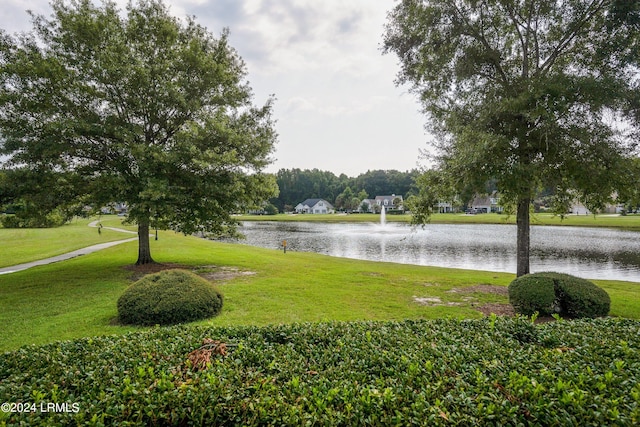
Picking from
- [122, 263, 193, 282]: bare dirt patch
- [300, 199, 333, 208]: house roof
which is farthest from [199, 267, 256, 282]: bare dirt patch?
[300, 199, 333, 208]: house roof

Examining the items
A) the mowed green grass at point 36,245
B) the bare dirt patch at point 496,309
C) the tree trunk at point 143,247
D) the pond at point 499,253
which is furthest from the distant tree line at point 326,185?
the bare dirt patch at point 496,309

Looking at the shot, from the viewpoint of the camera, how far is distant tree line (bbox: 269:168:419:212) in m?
114

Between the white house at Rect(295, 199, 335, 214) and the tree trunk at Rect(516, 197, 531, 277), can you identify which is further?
the white house at Rect(295, 199, 335, 214)

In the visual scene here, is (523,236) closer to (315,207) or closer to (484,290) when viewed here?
(484,290)

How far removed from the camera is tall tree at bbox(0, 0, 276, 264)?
11.3 m

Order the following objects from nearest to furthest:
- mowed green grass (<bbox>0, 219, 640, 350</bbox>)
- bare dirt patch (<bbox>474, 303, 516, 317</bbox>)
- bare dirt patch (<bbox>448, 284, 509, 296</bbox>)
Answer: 1. mowed green grass (<bbox>0, 219, 640, 350</bbox>)
2. bare dirt patch (<bbox>474, 303, 516, 317</bbox>)
3. bare dirt patch (<bbox>448, 284, 509, 296</bbox>)

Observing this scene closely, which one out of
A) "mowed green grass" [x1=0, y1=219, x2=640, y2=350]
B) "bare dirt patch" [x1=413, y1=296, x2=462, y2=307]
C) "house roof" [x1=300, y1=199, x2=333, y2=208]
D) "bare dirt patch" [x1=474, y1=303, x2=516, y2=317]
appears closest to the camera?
"mowed green grass" [x1=0, y1=219, x2=640, y2=350]

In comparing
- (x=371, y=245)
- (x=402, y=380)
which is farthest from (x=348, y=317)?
(x=371, y=245)

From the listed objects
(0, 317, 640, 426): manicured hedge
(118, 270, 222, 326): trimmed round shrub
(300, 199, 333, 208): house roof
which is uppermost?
(300, 199, 333, 208): house roof

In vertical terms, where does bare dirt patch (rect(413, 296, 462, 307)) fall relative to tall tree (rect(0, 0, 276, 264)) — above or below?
below

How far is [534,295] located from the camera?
7.88 meters

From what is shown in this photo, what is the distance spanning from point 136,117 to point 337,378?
46.5 feet

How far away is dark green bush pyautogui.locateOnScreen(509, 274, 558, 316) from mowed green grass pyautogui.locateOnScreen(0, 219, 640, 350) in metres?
1.03

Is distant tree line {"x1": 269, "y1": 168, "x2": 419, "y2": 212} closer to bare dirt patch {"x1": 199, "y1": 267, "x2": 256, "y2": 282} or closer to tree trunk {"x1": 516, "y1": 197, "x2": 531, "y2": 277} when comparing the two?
bare dirt patch {"x1": 199, "y1": 267, "x2": 256, "y2": 282}
